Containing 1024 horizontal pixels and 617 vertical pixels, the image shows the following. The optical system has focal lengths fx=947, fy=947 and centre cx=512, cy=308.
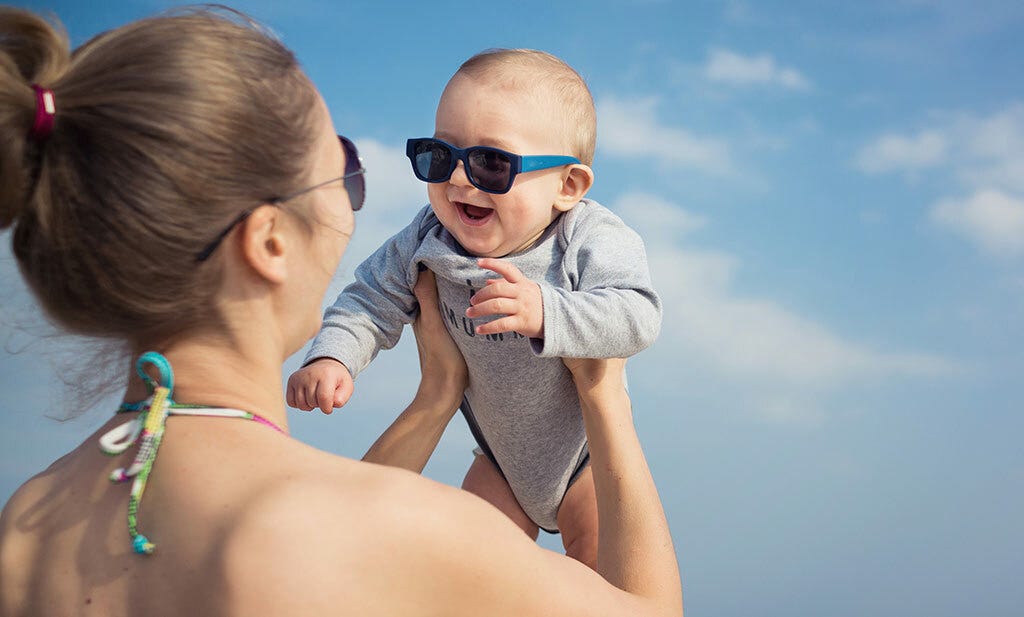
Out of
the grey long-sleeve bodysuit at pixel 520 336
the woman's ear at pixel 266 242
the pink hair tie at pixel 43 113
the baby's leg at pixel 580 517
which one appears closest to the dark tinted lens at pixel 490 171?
the grey long-sleeve bodysuit at pixel 520 336

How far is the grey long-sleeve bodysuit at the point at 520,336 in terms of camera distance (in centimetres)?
380

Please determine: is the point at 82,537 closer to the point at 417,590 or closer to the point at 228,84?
the point at 417,590

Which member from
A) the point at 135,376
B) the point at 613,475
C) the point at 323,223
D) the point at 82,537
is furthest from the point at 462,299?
the point at 82,537

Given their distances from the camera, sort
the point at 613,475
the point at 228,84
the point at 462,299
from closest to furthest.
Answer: the point at 228,84 → the point at 613,475 → the point at 462,299

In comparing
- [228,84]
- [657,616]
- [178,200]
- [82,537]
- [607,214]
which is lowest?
[82,537]

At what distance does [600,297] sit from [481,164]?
0.78 meters

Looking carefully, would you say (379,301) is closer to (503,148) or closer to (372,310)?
(372,310)

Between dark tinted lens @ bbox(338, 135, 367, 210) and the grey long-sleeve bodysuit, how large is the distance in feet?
3.54

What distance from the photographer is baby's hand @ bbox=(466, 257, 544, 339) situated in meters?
→ 3.29

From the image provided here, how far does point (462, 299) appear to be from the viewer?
407 centimetres

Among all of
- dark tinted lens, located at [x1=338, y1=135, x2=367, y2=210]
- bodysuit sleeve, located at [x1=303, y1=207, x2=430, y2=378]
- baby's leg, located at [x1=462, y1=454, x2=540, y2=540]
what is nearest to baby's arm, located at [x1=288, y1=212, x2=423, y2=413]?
bodysuit sleeve, located at [x1=303, y1=207, x2=430, y2=378]

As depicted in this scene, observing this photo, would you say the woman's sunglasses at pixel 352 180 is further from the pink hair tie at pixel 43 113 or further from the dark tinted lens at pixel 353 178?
the pink hair tie at pixel 43 113

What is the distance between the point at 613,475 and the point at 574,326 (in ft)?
1.83

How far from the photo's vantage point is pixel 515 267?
3.68 metres
